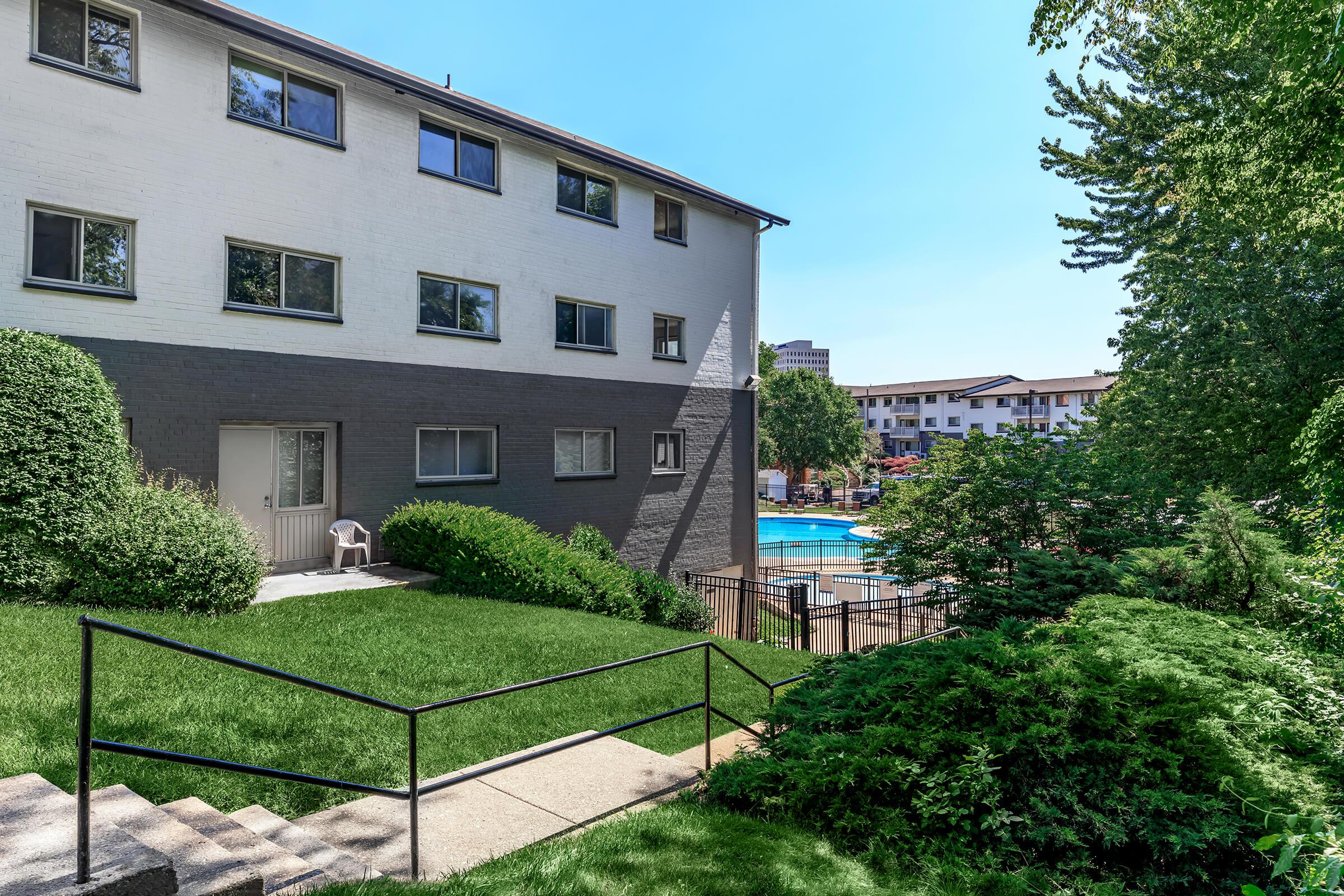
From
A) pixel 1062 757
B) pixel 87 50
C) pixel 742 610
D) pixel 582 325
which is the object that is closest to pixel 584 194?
pixel 582 325

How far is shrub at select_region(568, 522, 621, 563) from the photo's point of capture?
15477 mm

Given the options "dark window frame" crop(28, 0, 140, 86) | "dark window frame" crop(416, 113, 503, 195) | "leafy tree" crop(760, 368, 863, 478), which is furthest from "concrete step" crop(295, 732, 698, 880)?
"leafy tree" crop(760, 368, 863, 478)

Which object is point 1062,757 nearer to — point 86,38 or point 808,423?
point 86,38

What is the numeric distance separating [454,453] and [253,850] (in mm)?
11445

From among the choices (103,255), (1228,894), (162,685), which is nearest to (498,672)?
(162,685)

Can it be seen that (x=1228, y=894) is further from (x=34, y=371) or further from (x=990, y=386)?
(x=990, y=386)

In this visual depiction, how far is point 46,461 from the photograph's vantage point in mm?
8359

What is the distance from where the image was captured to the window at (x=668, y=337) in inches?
727

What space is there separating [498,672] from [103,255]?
27.9 ft

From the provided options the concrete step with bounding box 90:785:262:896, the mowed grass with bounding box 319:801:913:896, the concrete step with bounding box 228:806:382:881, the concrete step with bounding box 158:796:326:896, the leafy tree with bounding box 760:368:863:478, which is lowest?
the mowed grass with bounding box 319:801:913:896

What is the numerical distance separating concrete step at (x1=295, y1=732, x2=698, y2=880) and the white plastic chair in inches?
309

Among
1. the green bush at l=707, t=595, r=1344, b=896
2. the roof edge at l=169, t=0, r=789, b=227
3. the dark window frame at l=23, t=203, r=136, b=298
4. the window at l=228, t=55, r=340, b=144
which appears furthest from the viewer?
the window at l=228, t=55, r=340, b=144

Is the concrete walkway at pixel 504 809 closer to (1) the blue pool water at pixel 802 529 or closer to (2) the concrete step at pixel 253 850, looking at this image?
(2) the concrete step at pixel 253 850

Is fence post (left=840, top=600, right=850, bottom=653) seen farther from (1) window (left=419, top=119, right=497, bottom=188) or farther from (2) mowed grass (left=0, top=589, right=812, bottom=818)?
(1) window (left=419, top=119, right=497, bottom=188)
